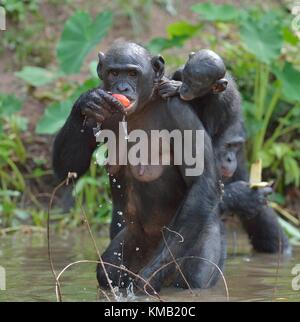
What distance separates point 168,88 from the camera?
598cm

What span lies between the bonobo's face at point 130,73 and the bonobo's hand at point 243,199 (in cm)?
195

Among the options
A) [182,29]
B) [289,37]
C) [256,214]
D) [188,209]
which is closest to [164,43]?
[182,29]

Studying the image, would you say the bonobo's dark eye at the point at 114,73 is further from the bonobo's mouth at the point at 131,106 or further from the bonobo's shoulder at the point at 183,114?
the bonobo's shoulder at the point at 183,114

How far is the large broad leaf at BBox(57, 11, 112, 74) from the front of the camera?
992 centimetres

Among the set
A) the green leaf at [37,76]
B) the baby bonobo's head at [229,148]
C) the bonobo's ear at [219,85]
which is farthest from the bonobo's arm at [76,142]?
the green leaf at [37,76]

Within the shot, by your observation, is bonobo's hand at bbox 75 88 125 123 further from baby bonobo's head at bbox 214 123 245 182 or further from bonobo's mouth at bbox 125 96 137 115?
baby bonobo's head at bbox 214 123 245 182

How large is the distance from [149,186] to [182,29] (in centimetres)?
440

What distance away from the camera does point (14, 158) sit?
10641 millimetres

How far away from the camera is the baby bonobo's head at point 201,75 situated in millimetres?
5762

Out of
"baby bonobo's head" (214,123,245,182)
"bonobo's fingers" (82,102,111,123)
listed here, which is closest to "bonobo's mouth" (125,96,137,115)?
"bonobo's fingers" (82,102,111,123)

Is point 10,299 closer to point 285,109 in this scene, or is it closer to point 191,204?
point 191,204

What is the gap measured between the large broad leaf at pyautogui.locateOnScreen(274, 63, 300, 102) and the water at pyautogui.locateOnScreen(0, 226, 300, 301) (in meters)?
1.65
